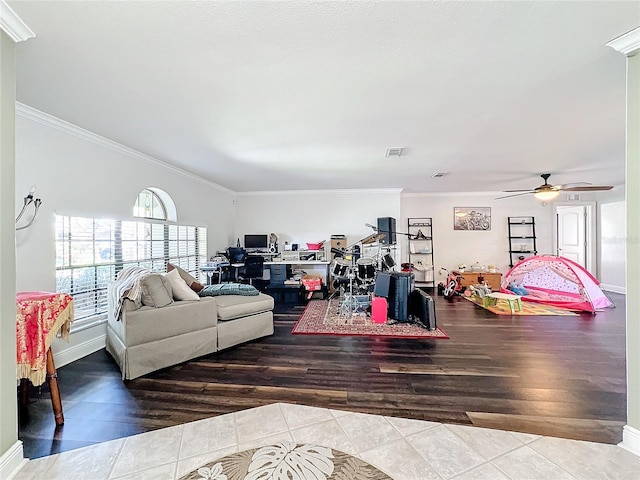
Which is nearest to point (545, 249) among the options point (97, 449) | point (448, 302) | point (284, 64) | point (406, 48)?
point (448, 302)

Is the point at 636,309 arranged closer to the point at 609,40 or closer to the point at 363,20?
the point at 609,40

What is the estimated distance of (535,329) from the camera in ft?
12.4

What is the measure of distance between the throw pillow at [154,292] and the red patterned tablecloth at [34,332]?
791 millimetres

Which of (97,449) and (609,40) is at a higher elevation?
(609,40)

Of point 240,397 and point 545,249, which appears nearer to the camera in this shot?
point 240,397

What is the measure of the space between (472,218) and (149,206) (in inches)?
276

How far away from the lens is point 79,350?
9.66ft

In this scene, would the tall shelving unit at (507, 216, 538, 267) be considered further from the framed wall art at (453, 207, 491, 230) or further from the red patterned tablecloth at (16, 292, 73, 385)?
the red patterned tablecloth at (16, 292, 73, 385)

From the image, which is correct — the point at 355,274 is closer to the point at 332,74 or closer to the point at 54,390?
the point at 332,74

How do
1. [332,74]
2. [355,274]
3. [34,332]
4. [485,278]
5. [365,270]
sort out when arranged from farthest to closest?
1. [485,278]
2. [355,274]
3. [365,270]
4. [332,74]
5. [34,332]

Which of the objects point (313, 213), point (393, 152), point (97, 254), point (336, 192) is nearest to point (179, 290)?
point (97, 254)

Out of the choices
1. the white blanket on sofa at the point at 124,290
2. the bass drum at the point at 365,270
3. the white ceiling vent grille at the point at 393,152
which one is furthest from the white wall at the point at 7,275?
the bass drum at the point at 365,270

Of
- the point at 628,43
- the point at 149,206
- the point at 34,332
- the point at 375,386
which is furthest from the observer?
the point at 149,206

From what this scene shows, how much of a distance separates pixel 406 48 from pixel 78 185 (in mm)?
3381
